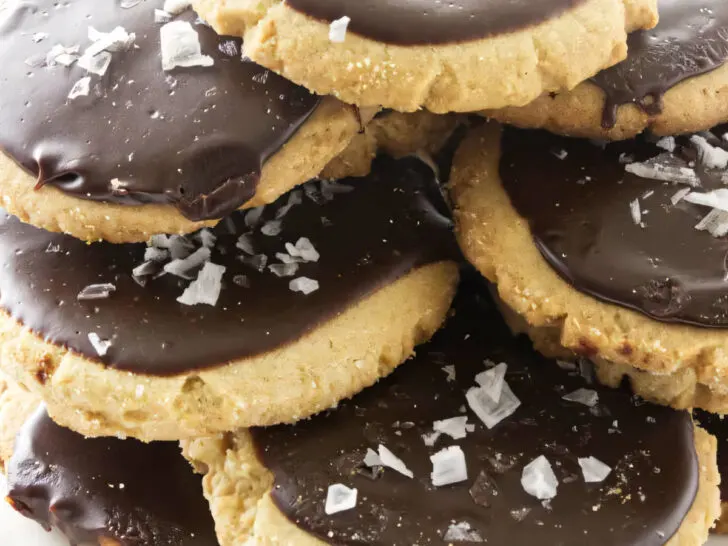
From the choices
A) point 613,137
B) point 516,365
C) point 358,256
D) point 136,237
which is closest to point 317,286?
point 358,256

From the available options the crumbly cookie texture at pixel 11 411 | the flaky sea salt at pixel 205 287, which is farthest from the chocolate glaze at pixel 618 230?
the crumbly cookie texture at pixel 11 411

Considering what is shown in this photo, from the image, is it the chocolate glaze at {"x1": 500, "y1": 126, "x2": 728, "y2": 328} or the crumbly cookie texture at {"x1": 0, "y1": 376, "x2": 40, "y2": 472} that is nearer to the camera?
the chocolate glaze at {"x1": 500, "y1": 126, "x2": 728, "y2": 328}

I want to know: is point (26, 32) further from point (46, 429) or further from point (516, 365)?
point (516, 365)

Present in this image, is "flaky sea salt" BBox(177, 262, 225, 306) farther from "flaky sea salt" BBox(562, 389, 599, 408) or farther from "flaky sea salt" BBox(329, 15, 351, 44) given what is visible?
"flaky sea salt" BBox(562, 389, 599, 408)

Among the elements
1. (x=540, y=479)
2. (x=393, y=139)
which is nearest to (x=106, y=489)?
(x=540, y=479)

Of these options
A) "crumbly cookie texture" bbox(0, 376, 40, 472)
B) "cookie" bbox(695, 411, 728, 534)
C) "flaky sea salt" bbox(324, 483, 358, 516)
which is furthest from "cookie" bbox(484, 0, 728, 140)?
"crumbly cookie texture" bbox(0, 376, 40, 472)

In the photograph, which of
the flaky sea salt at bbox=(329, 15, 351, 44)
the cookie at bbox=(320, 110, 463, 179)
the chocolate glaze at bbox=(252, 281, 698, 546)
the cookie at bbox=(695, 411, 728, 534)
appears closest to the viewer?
the flaky sea salt at bbox=(329, 15, 351, 44)

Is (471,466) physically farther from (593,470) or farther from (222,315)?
(222,315)

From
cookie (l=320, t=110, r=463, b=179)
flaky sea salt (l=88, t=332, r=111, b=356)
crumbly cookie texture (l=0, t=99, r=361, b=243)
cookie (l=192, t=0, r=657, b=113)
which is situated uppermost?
cookie (l=192, t=0, r=657, b=113)
